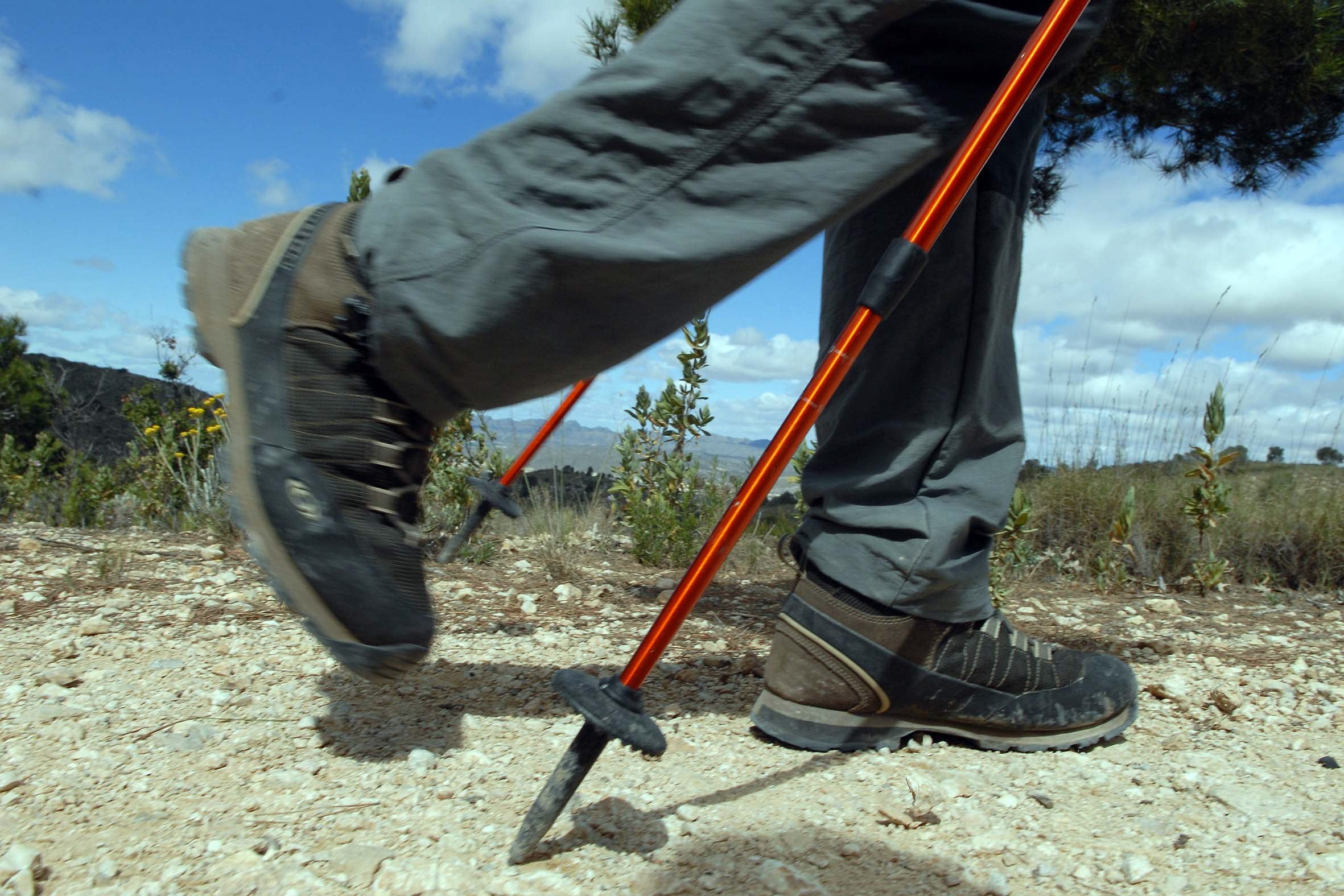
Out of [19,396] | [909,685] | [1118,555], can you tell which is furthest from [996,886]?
[19,396]

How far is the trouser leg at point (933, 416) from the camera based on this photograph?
58.1 inches

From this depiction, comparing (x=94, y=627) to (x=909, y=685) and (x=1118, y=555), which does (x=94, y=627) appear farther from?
(x=1118, y=555)

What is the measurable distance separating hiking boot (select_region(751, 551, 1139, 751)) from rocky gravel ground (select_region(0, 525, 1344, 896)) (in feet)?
0.15

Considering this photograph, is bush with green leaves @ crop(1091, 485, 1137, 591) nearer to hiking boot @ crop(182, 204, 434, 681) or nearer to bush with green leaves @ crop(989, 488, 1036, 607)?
bush with green leaves @ crop(989, 488, 1036, 607)

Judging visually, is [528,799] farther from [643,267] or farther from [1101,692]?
[1101,692]

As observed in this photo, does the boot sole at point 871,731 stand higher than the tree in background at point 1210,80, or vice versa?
the tree in background at point 1210,80

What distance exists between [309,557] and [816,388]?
667 mm

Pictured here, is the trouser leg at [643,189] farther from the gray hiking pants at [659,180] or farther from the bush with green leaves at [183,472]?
the bush with green leaves at [183,472]

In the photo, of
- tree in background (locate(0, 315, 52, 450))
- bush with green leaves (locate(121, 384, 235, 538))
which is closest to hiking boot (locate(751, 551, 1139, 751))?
bush with green leaves (locate(121, 384, 235, 538))

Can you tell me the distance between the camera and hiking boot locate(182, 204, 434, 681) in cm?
109

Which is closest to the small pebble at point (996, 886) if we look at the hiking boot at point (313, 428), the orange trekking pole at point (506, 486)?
the hiking boot at point (313, 428)

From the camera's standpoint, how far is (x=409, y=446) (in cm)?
119

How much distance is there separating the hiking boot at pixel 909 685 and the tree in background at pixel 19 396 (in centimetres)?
1623

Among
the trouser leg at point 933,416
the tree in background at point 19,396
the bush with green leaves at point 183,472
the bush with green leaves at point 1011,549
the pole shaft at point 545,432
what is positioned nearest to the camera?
the trouser leg at point 933,416
